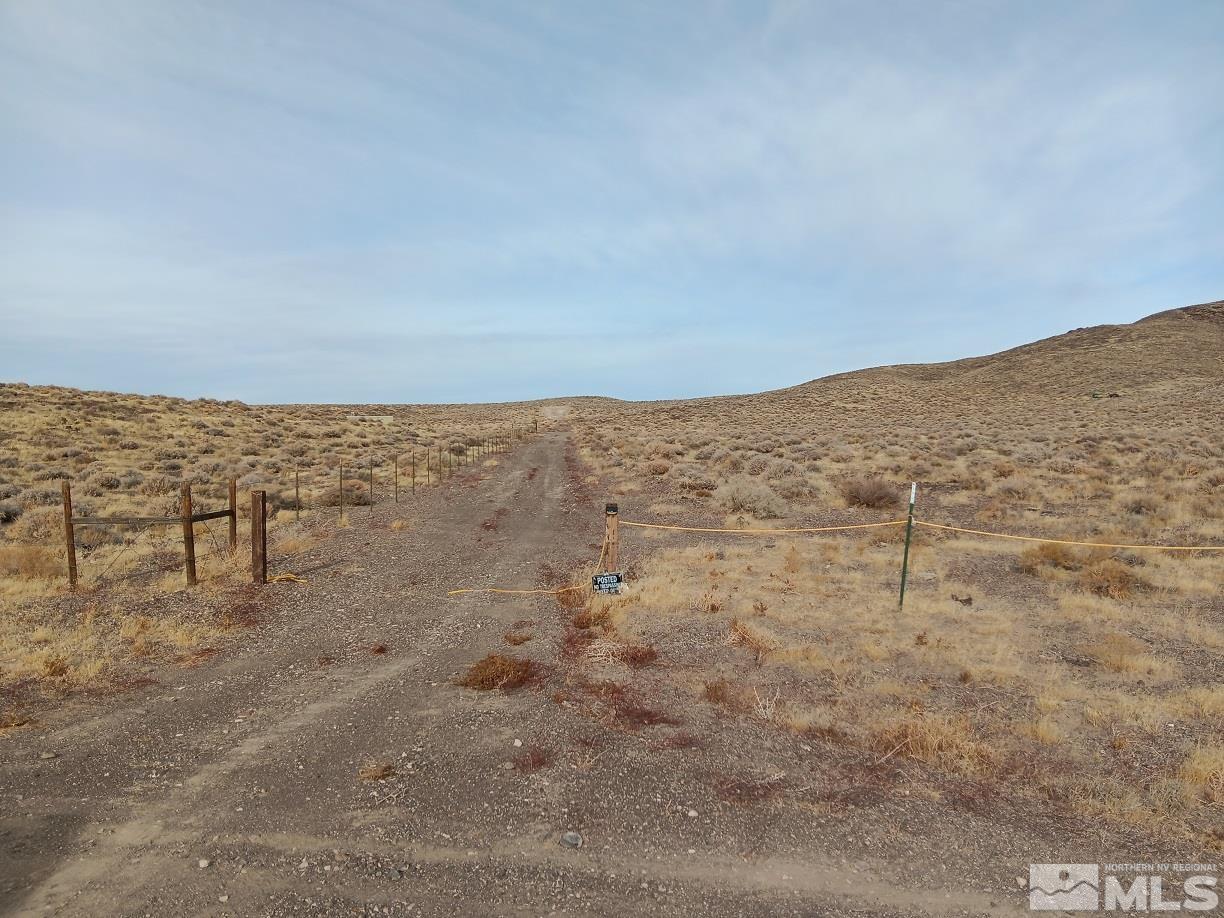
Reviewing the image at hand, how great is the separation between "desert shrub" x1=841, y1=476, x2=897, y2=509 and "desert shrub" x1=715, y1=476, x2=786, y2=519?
6.79 feet

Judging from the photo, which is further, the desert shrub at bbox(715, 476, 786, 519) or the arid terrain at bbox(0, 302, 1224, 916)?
the desert shrub at bbox(715, 476, 786, 519)

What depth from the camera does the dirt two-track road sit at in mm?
4039

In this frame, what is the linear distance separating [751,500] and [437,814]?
14497 millimetres

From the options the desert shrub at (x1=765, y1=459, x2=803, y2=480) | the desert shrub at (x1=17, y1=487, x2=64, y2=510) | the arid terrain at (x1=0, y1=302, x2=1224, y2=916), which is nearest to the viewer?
the arid terrain at (x1=0, y1=302, x2=1224, y2=916)

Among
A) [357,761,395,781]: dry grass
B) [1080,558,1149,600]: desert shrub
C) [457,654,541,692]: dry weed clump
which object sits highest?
[1080,558,1149,600]: desert shrub

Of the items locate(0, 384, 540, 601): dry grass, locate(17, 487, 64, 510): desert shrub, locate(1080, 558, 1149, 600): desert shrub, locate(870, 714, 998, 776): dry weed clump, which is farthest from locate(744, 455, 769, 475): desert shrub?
locate(17, 487, 64, 510): desert shrub

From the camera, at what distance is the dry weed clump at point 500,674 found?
7.10m

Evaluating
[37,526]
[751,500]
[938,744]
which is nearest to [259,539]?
[37,526]

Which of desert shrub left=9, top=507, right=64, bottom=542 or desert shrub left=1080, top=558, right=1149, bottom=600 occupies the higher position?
desert shrub left=9, top=507, right=64, bottom=542

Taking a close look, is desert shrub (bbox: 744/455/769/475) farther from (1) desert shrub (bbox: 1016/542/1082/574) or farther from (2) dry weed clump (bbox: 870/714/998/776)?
(2) dry weed clump (bbox: 870/714/998/776)

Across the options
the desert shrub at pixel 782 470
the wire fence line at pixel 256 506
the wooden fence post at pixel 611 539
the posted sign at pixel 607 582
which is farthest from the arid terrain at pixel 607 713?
the desert shrub at pixel 782 470

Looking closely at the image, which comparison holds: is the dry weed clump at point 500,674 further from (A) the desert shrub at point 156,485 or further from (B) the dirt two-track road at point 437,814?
(A) the desert shrub at point 156,485

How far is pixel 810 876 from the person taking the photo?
4223 mm

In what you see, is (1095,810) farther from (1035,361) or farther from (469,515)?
(1035,361)
